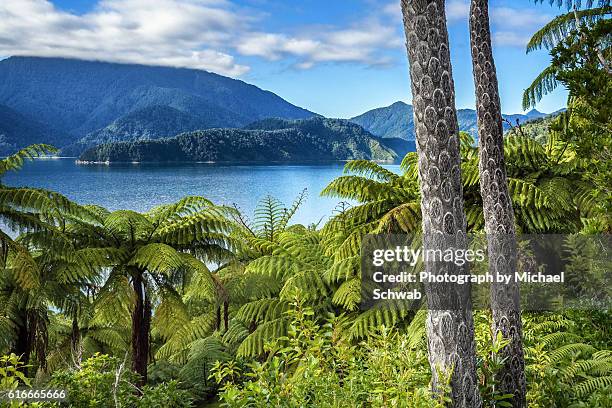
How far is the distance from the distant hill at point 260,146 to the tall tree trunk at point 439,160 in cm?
9008

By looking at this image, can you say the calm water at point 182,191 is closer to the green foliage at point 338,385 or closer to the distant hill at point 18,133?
the green foliage at point 338,385

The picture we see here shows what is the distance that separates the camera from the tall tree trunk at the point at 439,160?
2.38 meters

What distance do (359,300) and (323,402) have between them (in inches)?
102

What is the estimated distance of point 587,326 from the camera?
469cm

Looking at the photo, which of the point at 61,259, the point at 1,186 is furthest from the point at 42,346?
the point at 1,186

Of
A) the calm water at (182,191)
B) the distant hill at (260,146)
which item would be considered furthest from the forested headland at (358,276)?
the distant hill at (260,146)

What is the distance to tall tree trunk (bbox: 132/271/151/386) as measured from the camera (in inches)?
245

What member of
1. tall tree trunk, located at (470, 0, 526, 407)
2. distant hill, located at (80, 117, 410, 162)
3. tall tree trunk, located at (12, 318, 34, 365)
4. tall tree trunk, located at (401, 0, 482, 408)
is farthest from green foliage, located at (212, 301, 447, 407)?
distant hill, located at (80, 117, 410, 162)

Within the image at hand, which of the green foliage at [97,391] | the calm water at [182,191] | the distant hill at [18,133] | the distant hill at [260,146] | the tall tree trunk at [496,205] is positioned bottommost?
the calm water at [182,191]

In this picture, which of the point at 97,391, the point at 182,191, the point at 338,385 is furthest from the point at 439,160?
the point at 182,191

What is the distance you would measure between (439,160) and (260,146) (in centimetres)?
10568

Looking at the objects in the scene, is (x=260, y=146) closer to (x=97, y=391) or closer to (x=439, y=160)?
(x=97, y=391)

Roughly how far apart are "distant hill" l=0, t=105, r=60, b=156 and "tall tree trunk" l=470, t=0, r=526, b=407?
127 meters

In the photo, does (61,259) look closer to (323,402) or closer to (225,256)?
(225,256)
